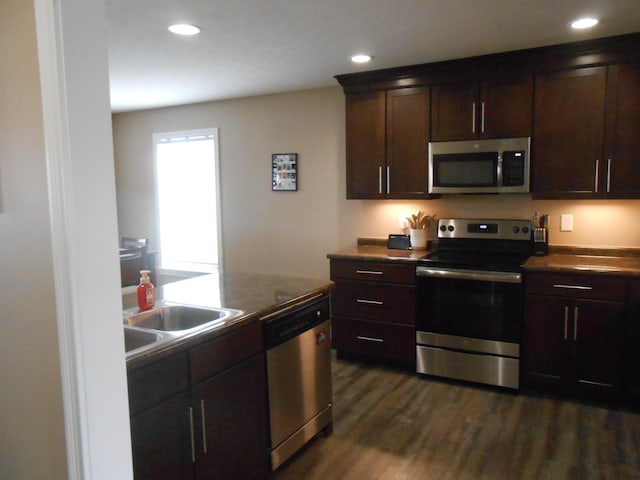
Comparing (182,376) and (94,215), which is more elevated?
(94,215)

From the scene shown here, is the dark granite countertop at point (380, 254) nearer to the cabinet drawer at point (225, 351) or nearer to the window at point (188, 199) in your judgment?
the cabinet drawer at point (225, 351)

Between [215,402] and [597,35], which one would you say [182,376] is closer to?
[215,402]

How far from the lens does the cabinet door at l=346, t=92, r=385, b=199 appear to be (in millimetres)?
3926

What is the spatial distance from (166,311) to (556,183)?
106 inches

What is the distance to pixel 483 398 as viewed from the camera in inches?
129

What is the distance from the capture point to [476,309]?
133 inches

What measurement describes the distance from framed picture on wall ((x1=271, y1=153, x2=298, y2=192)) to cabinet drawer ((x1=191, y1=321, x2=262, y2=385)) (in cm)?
266

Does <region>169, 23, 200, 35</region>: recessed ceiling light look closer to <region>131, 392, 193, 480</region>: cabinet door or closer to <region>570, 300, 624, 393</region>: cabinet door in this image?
<region>131, 392, 193, 480</region>: cabinet door

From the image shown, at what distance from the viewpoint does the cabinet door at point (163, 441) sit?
159 centimetres

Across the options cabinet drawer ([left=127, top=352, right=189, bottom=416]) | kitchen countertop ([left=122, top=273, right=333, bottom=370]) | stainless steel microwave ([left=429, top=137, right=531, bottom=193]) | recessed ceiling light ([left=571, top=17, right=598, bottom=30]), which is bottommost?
cabinet drawer ([left=127, top=352, right=189, bottom=416])

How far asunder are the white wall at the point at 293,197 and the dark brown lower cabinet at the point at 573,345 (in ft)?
2.36

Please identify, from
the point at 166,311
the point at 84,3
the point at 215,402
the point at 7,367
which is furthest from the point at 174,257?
the point at 84,3

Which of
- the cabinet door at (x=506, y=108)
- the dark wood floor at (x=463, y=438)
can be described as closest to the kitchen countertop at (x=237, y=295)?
the dark wood floor at (x=463, y=438)

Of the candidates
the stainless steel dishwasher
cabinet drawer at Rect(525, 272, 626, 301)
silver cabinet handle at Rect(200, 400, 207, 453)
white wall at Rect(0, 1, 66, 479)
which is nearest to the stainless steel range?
cabinet drawer at Rect(525, 272, 626, 301)
